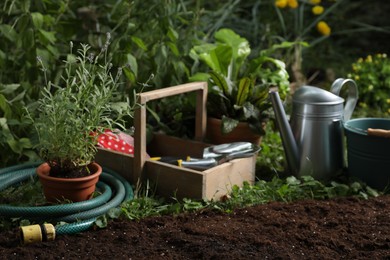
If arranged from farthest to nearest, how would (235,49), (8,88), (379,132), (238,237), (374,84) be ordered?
(374,84), (235,49), (8,88), (379,132), (238,237)

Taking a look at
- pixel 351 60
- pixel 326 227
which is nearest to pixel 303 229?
pixel 326 227

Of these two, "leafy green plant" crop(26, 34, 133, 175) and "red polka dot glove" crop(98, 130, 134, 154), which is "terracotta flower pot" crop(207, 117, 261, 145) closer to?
"red polka dot glove" crop(98, 130, 134, 154)

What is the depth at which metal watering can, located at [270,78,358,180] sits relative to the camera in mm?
3100

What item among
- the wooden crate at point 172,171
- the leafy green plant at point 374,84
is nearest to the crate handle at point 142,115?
the wooden crate at point 172,171

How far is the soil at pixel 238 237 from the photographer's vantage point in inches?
91.9

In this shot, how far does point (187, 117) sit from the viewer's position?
3439mm

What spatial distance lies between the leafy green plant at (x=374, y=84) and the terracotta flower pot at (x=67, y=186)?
91.0 inches

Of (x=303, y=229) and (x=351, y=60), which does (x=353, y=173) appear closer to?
(x=303, y=229)

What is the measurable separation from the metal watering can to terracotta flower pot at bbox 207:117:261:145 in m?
0.20

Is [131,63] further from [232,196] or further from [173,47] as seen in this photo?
[232,196]

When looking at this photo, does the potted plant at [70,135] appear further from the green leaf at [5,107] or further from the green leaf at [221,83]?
the green leaf at [221,83]

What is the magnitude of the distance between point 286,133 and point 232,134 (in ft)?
0.98

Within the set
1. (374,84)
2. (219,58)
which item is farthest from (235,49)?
(374,84)

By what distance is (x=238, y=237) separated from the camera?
2.47 meters
